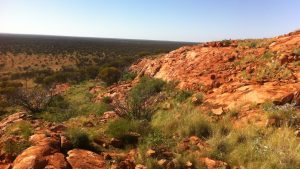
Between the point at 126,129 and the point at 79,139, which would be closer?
the point at 79,139

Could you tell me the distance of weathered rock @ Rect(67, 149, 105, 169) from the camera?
188 inches

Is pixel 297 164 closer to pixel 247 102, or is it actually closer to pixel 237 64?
pixel 247 102

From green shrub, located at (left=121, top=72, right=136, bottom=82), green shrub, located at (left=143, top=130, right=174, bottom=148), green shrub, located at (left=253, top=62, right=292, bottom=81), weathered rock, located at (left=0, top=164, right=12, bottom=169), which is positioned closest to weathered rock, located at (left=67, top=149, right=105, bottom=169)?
weathered rock, located at (left=0, top=164, right=12, bottom=169)

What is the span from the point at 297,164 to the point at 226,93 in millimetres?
3883

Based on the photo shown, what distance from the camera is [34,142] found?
5.54 meters

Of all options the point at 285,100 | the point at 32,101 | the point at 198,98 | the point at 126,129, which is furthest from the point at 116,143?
the point at 32,101

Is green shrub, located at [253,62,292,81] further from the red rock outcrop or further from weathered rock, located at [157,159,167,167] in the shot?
A: weathered rock, located at [157,159,167,167]

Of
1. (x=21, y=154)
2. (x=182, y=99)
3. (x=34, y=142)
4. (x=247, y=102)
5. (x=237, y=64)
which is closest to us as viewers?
(x=21, y=154)

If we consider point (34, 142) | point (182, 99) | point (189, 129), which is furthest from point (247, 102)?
point (34, 142)

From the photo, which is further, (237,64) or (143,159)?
(237,64)

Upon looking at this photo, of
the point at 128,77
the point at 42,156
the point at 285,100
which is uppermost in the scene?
the point at 285,100

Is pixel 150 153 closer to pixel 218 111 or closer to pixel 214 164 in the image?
pixel 214 164

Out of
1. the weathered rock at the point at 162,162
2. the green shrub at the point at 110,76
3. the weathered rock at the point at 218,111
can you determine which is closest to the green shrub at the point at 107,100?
the green shrub at the point at 110,76

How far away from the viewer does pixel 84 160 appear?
5.00 meters
